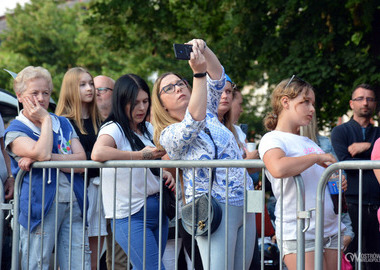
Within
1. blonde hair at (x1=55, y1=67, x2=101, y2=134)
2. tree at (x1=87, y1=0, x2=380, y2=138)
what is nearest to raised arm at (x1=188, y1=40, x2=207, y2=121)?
blonde hair at (x1=55, y1=67, x2=101, y2=134)

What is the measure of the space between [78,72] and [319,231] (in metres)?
2.87

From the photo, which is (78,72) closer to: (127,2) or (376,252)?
(376,252)

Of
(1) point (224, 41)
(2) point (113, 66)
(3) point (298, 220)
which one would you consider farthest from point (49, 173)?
(2) point (113, 66)

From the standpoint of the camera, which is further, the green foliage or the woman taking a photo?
the green foliage

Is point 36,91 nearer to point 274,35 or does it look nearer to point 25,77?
point 25,77

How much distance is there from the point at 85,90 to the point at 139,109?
1.11 m

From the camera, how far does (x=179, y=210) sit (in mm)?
4789

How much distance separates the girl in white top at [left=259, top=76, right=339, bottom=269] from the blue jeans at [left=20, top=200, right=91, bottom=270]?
1.59 m

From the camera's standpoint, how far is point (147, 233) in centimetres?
475

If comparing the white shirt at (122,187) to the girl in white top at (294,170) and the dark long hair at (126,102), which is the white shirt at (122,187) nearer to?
the dark long hair at (126,102)

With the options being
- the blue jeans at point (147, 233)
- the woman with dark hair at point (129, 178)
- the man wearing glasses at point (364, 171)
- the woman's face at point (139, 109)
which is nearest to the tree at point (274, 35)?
the man wearing glasses at point (364, 171)

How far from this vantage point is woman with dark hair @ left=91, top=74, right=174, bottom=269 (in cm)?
477

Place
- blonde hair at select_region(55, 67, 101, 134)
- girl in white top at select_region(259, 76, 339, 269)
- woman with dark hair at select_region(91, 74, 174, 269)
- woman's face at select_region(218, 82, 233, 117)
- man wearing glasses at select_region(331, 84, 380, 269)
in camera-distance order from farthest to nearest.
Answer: man wearing glasses at select_region(331, 84, 380, 269), blonde hair at select_region(55, 67, 101, 134), woman's face at select_region(218, 82, 233, 117), woman with dark hair at select_region(91, 74, 174, 269), girl in white top at select_region(259, 76, 339, 269)

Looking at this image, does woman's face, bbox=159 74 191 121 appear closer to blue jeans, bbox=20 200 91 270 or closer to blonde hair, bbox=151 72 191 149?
blonde hair, bbox=151 72 191 149
